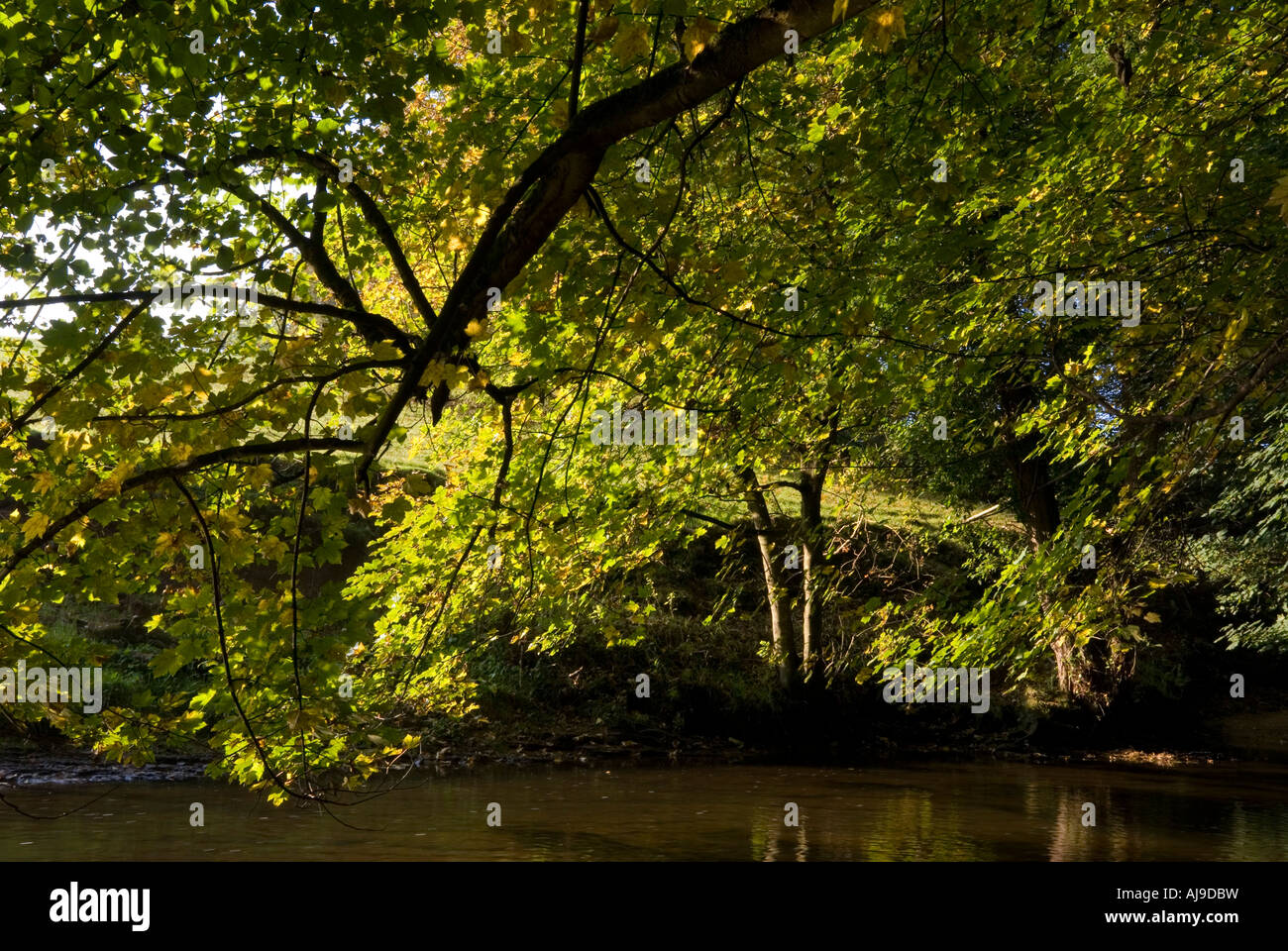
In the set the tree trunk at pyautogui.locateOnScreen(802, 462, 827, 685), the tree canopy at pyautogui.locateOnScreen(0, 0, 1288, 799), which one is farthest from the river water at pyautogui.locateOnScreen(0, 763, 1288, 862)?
the tree trunk at pyautogui.locateOnScreen(802, 462, 827, 685)

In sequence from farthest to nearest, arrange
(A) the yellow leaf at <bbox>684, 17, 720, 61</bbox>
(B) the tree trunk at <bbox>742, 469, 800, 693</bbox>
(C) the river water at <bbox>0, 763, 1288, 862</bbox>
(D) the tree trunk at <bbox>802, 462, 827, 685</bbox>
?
(B) the tree trunk at <bbox>742, 469, 800, 693</bbox> < (D) the tree trunk at <bbox>802, 462, 827, 685</bbox> < (C) the river water at <bbox>0, 763, 1288, 862</bbox> < (A) the yellow leaf at <bbox>684, 17, 720, 61</bbox>

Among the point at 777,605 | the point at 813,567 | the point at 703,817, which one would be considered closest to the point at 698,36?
the point at 813,567

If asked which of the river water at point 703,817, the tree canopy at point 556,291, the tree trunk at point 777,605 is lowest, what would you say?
the river water at point 703,817

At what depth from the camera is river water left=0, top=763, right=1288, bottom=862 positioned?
390 inches

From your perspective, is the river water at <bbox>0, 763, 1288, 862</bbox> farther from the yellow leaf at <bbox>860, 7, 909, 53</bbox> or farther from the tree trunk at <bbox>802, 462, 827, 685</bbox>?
the yellow leaf at <bbox>860, 7, 909, 53</bbox>

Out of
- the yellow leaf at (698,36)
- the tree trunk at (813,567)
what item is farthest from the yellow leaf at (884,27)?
the tree trunk at (813,567)

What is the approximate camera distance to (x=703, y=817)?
459 inches

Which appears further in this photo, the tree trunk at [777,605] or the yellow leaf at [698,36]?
the tree trunk at [777,605]

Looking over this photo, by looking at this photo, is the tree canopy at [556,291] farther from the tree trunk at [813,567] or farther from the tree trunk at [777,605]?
the tree trunk at [777,605]

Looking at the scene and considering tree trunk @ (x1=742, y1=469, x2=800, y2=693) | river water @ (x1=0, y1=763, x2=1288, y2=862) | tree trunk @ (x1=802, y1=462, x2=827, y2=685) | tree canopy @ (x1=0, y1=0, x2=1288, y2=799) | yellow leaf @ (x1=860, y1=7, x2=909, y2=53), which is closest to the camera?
yellow leaf @ (x1=860, y1=7, x2=909, y2=53)

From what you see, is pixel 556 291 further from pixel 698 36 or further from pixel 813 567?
pixel 813 567

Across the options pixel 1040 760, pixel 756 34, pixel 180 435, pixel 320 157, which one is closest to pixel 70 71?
pixel 320 157

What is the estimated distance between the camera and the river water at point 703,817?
9914 millimetres
